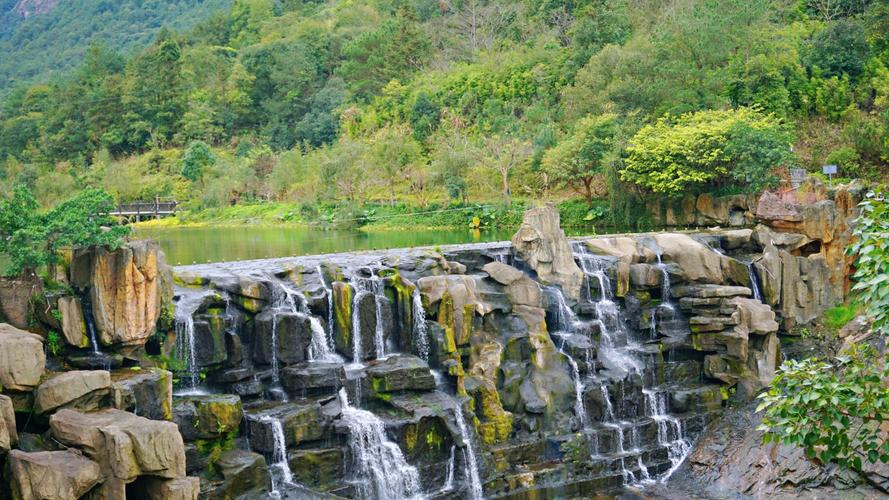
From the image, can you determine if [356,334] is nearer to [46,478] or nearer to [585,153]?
[46,478]

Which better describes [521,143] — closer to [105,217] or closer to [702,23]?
[702,23]

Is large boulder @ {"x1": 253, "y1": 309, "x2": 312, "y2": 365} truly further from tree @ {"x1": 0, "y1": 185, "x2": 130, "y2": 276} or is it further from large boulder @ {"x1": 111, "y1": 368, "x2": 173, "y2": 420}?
tree @ {"x1": 0, "y1": 185, "x2": 130, "y2": 276}

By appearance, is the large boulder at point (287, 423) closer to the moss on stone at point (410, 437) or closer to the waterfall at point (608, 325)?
the moss on stone at point (410, 437)

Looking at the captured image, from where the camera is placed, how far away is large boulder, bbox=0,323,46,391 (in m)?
13.0

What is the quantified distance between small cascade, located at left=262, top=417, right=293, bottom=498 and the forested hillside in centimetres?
9381

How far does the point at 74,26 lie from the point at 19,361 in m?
114

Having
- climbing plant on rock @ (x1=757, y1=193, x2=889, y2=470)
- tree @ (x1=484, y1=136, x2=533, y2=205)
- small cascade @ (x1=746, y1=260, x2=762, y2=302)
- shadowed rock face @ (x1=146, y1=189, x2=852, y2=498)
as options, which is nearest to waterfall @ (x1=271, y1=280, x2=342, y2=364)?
shadowed rock face @ (x1=146, y1=189, x2=852, y2=498)

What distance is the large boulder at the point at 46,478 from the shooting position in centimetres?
1175

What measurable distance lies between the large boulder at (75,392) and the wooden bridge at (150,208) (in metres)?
40.4

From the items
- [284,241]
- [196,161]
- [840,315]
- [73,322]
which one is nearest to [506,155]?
[284,241]

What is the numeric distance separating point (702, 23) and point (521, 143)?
10.1 meters

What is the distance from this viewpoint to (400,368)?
57.5 feet

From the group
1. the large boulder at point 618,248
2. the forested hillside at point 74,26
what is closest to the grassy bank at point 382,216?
the large boulder at point 618,248

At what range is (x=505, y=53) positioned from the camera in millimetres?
54875
